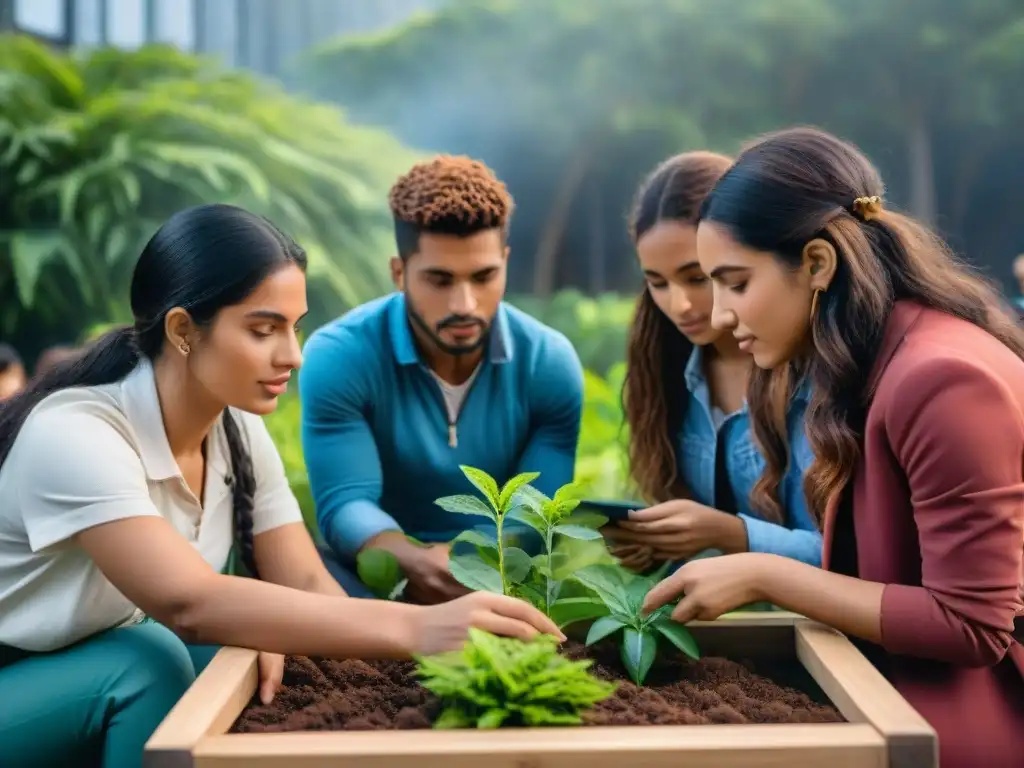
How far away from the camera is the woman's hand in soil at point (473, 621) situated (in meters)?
1.13

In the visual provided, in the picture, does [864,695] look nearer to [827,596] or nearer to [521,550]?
[827,596]

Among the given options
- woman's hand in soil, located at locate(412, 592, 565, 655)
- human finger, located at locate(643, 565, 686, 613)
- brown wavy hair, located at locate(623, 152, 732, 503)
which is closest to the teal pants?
woman's hand in soil, located at locate(412, 592, 565, 655)

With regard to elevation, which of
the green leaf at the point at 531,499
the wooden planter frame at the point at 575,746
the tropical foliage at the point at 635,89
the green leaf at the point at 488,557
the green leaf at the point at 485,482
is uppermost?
the tropical foliage at the point at 635,89

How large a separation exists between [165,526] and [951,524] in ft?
3.00

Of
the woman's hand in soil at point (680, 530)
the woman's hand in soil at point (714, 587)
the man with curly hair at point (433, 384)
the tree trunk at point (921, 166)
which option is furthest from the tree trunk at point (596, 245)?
the woman's hand in soil at point (714, 587)

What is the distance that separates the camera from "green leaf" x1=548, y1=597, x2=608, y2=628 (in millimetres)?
1384

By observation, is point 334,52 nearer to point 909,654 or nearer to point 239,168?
point 239,168

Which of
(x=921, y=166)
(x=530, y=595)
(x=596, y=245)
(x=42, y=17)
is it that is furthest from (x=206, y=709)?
(x=921, y=166)

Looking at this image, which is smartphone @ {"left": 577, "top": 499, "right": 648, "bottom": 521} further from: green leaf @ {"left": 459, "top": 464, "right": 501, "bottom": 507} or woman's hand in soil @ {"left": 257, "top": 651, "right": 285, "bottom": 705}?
woman's hand in soil @ {"left": 257, "top": 651, "right": 285, "bottom": 705}

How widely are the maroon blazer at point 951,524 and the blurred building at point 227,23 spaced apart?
232 inches

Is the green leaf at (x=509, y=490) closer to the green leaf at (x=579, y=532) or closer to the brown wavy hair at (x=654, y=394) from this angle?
the green leaf at (x=579, y=532)

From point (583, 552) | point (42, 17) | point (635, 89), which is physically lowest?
point (583, 552)

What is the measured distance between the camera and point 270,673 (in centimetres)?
124

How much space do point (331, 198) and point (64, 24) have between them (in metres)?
2.02
